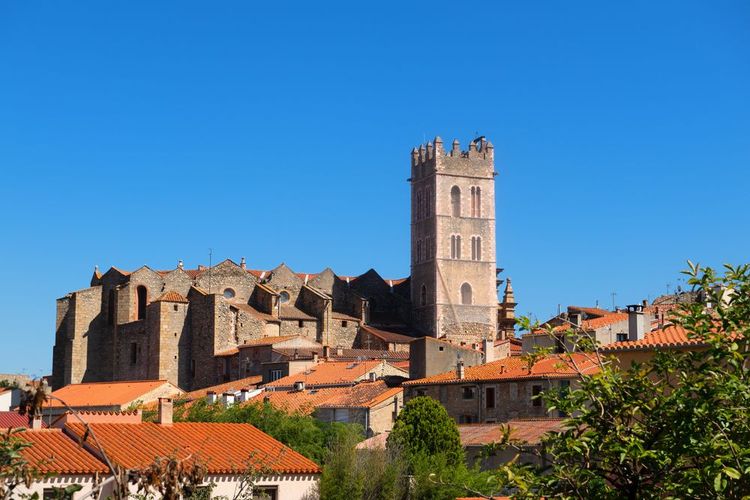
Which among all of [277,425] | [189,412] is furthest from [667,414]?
[189,412]

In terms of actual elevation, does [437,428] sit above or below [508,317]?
below

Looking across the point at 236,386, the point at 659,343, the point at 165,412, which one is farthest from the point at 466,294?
the point at 165,412

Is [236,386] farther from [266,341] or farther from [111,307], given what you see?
[111,307]

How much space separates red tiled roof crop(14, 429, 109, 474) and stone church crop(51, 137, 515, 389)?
52793 millimetres

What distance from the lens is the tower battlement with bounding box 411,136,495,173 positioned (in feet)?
308

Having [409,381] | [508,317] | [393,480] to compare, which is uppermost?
[508,317]

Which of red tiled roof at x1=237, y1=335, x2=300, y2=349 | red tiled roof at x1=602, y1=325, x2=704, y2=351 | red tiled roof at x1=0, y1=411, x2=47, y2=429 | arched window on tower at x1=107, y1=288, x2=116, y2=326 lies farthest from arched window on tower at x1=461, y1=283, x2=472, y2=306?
red tiled roof at x1=602, y1=325, x2=704, y2=351

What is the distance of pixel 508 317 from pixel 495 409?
44045mm

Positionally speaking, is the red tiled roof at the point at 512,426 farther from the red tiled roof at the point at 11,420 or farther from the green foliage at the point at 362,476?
the red tiled roof at the point at 11,420

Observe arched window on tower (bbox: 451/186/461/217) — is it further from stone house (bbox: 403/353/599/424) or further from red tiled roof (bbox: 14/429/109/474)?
red tiled roof (bbox: 14/429/109/474)

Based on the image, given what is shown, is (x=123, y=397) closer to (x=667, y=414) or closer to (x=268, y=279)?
(x=268, y=279)

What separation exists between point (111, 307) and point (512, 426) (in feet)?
168

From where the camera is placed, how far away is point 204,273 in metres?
85.5

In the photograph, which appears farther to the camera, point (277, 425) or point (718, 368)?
point (277, 425)
